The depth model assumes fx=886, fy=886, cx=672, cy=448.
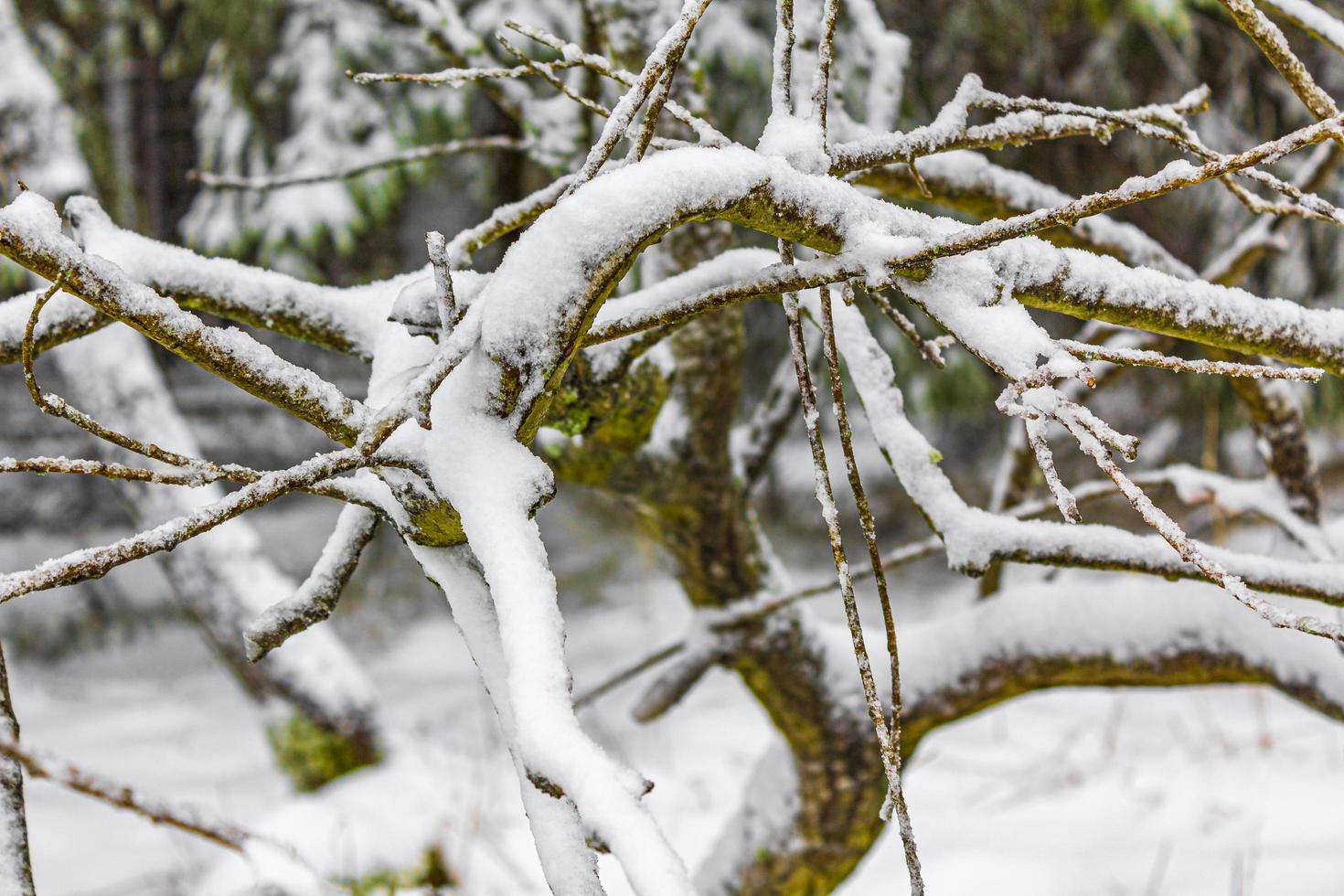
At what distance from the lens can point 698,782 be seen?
128 inches

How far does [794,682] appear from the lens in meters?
1.39

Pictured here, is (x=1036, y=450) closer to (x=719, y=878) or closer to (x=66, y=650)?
(x=719, y=878)

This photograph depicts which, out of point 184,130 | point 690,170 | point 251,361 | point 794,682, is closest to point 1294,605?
point 794,682

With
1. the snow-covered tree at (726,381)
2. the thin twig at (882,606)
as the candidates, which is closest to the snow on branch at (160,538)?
the snow-covered tree at (726,381)

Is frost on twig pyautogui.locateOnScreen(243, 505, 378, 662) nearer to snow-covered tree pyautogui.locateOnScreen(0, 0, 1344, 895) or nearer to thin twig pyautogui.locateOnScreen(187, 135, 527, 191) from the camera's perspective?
snow-covered tree pyautogui.locateOnScreen(0, 0, 1344, 895)

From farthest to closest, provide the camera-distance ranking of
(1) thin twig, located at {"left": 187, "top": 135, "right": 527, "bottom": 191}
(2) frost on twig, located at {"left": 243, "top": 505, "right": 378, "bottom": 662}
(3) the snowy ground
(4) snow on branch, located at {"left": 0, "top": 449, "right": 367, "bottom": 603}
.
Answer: (3) the snowy ground
(1) thin twig, located at {"left": 187, "top": 135, "right": 527, "bottom": 191}
(2) frost on twig, located at {"left": 243, "top": 505, "right": 378, "bottom": 662}
(4) snow on branch, located at {"left": 0, "top": 449, "right": 367, "bottom": 603}

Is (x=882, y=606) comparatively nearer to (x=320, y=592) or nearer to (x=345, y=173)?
(x=320, y=592)

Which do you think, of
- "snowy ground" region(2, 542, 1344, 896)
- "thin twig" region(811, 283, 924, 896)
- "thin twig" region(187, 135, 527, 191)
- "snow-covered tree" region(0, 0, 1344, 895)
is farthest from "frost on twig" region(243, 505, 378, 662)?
"snowy ground" region(2, 542, 1344, 896)

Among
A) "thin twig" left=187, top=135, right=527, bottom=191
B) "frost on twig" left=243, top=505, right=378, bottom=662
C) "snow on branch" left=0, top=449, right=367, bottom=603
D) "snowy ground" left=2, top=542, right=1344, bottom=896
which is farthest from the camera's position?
"snowy ground" left=2, top=542, right=1344, bottom=896

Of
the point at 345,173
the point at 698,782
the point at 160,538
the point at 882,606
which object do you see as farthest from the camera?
the point at 698,782

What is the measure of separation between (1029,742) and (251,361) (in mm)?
3513

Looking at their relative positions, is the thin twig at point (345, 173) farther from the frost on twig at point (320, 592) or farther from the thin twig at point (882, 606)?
the thin twig at point (882, 606)

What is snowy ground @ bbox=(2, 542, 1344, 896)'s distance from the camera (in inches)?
91.3

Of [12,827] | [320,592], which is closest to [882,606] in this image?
[320,592]
